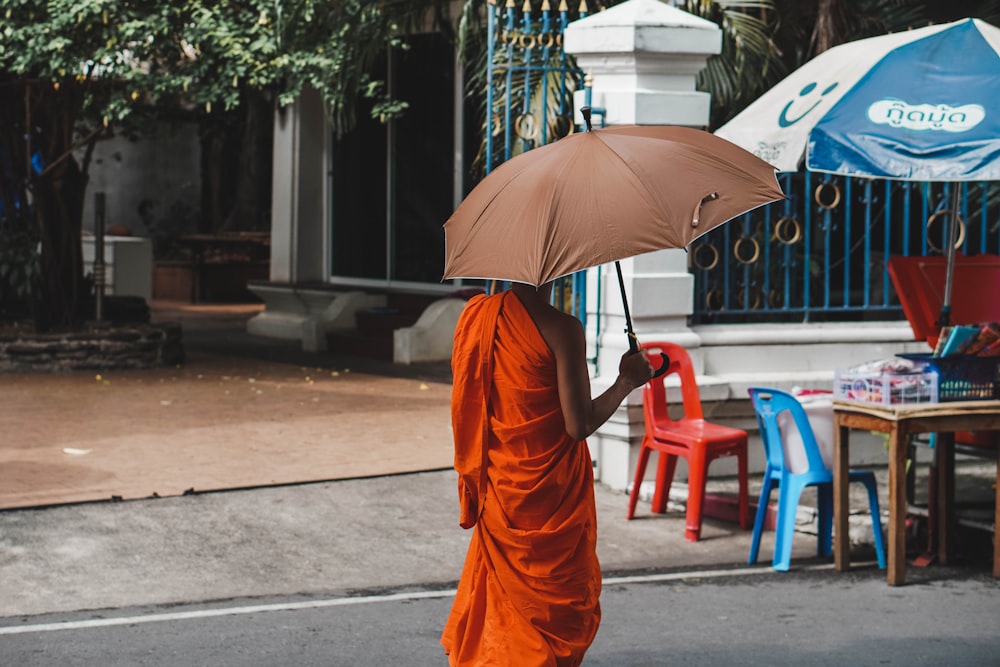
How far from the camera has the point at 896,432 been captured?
627 centimetres

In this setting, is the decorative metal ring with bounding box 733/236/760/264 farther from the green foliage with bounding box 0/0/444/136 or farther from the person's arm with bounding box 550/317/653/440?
the green foliage with bounding box 0/0/444/136

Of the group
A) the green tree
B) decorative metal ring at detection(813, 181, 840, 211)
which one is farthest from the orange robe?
the green tree

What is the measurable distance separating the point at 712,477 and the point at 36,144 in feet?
28.5

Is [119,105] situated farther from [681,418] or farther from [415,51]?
[681,418]

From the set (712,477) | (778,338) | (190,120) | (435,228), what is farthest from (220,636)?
(190,120)

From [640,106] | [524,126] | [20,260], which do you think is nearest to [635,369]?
[640,106]

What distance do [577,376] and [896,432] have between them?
2594mm

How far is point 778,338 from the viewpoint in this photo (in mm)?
8578

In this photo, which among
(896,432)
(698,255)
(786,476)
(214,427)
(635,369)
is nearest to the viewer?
(635,369)

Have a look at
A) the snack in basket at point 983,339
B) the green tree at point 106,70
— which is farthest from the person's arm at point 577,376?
the green tree at point 106,70

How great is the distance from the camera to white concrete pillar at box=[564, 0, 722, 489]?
8070mm

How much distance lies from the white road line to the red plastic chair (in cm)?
61

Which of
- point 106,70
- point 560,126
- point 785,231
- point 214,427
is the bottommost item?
point 214,427

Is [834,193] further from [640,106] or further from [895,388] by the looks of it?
[895,388]
